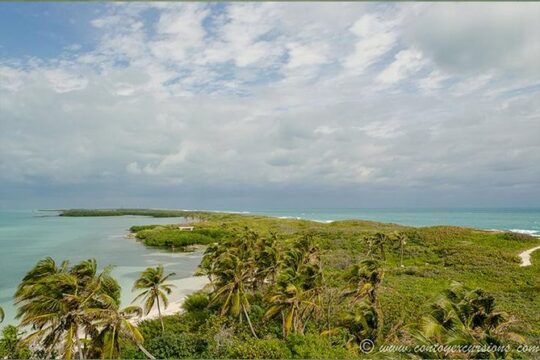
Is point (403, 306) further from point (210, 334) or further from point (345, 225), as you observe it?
point (345, 225)

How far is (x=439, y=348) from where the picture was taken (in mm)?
12828

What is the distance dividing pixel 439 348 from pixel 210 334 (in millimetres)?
17744

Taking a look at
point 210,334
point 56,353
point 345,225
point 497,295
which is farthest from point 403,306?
point 345,225

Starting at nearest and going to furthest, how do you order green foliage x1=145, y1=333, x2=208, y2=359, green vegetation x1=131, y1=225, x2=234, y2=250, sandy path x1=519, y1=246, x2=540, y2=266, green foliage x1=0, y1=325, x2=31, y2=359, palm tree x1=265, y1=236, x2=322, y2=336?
green foliage x1=0, y1=325, x2=31, y2=359, green foliage x1=145, y1=333, x2=208, y2=359, palm tree x1=265, y1=236, x2=322, y2=336, sandy path x1=519, y1=246, x2=540, y2=266, green vegetation x1=131, y1=225, x2=234, y2=250

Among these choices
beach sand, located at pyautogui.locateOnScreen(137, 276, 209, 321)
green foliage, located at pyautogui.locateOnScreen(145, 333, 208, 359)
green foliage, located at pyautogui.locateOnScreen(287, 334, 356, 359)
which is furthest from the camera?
beach sand, located at pyautogui.locateOnScreen(137, 276, 209, 321)

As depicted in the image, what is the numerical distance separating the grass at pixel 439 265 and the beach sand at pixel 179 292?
14472mm

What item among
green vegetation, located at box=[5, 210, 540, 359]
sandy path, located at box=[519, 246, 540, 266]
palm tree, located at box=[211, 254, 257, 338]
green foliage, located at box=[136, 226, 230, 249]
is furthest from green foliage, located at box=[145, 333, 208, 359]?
green foliage, located at box=[136, 226, 230, 249]

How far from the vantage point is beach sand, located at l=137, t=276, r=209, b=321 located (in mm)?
33869

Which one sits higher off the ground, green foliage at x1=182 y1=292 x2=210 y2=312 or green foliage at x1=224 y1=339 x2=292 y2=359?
green foliage at x1=224 y1=339 x2=292 y2=359

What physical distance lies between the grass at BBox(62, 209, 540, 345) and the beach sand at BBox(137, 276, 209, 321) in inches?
570

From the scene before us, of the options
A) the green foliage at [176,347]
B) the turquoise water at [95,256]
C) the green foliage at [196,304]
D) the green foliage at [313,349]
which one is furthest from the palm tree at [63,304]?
the turquoise water at [95,256]

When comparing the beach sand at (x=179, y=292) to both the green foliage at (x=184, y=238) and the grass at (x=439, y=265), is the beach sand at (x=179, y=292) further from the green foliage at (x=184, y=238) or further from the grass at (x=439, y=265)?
the green foliage at (x=184, y=238)

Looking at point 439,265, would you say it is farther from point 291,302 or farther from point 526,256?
point 291,302

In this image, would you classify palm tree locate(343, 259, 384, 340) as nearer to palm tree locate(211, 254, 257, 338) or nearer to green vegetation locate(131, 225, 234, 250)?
palm tree locate(211, 254, 257, 338)
